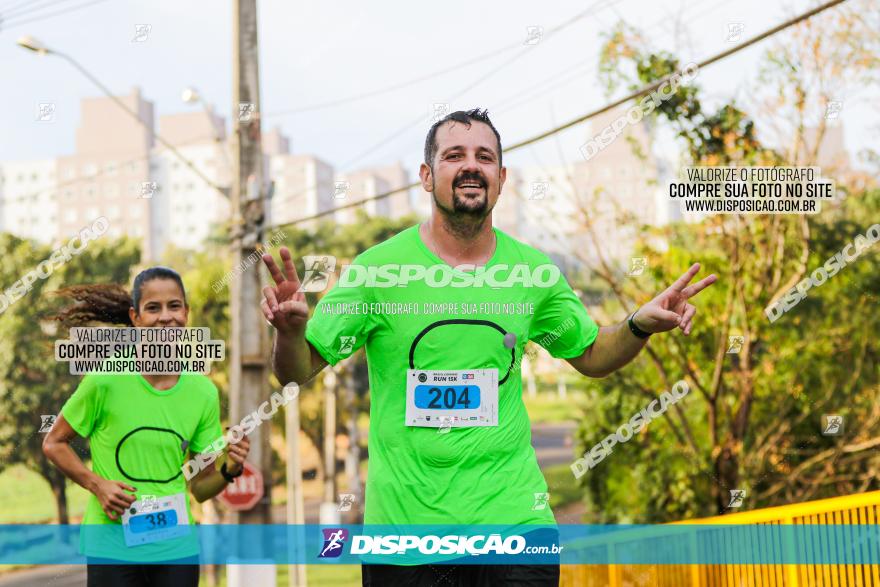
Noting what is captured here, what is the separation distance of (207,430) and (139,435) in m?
0.31

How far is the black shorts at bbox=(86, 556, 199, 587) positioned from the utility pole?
15.6 feet

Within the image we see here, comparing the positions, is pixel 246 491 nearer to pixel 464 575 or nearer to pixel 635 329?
pixel 464 575

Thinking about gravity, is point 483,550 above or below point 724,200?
A: below

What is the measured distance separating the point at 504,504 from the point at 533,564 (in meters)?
0.19

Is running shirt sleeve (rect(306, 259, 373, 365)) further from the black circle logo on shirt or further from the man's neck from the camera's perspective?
the man's neck

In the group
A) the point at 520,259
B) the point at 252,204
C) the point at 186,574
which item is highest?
the point at 252,204

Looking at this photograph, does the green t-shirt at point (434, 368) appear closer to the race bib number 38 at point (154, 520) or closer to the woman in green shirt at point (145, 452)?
the woman in green shirt at point (145, 452)

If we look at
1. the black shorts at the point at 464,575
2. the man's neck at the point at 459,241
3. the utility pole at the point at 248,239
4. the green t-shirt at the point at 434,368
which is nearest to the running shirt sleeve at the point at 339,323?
the green t-shirt at the point at 434,368

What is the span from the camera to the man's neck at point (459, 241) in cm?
351

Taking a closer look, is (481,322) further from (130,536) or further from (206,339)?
(206,339)

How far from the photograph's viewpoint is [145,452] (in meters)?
4.68

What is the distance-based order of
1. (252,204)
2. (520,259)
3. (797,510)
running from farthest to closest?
1. (252,204)
2. (797,510)
3. (520,259)

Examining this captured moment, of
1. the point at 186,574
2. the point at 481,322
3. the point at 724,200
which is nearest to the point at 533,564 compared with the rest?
the point at 481,322

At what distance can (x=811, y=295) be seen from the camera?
36.5 feet
